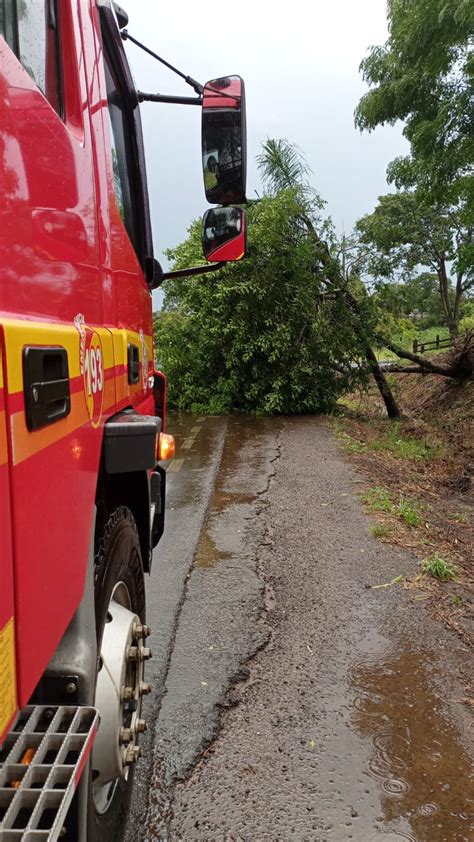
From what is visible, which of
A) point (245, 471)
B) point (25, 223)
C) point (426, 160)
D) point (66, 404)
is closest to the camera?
point (25, 223)

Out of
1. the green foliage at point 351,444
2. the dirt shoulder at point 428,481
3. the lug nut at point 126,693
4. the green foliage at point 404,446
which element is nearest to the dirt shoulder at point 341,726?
the dirt shoulder at point 428,481

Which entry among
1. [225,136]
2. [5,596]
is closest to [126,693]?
[5,596]

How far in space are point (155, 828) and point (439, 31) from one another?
32.0ft

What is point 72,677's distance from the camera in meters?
1.35

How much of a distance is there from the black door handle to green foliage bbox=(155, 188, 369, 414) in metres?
9.95

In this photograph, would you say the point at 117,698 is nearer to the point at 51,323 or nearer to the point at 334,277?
the point at 51,323

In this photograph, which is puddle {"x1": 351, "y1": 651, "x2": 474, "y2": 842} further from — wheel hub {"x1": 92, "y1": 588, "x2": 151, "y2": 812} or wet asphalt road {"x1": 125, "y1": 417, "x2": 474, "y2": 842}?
wheel hub {"x1": 92, "y1": 588, "x2": 151, "y2": 812}

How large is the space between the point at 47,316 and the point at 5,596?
532 mm

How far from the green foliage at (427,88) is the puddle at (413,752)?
7892mm

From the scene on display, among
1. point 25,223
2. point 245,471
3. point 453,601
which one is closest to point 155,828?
point 25,223

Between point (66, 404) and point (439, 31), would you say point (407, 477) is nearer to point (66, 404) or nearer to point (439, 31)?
point (439, 31)

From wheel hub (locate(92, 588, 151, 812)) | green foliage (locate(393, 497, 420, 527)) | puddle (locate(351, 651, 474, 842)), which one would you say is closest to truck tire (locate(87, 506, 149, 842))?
wheel hub (locate(92, 588, 151, 812))

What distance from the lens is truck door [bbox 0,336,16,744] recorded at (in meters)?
0.91

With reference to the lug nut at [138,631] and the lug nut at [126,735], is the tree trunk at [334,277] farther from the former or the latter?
the lug nut at [126,735]
